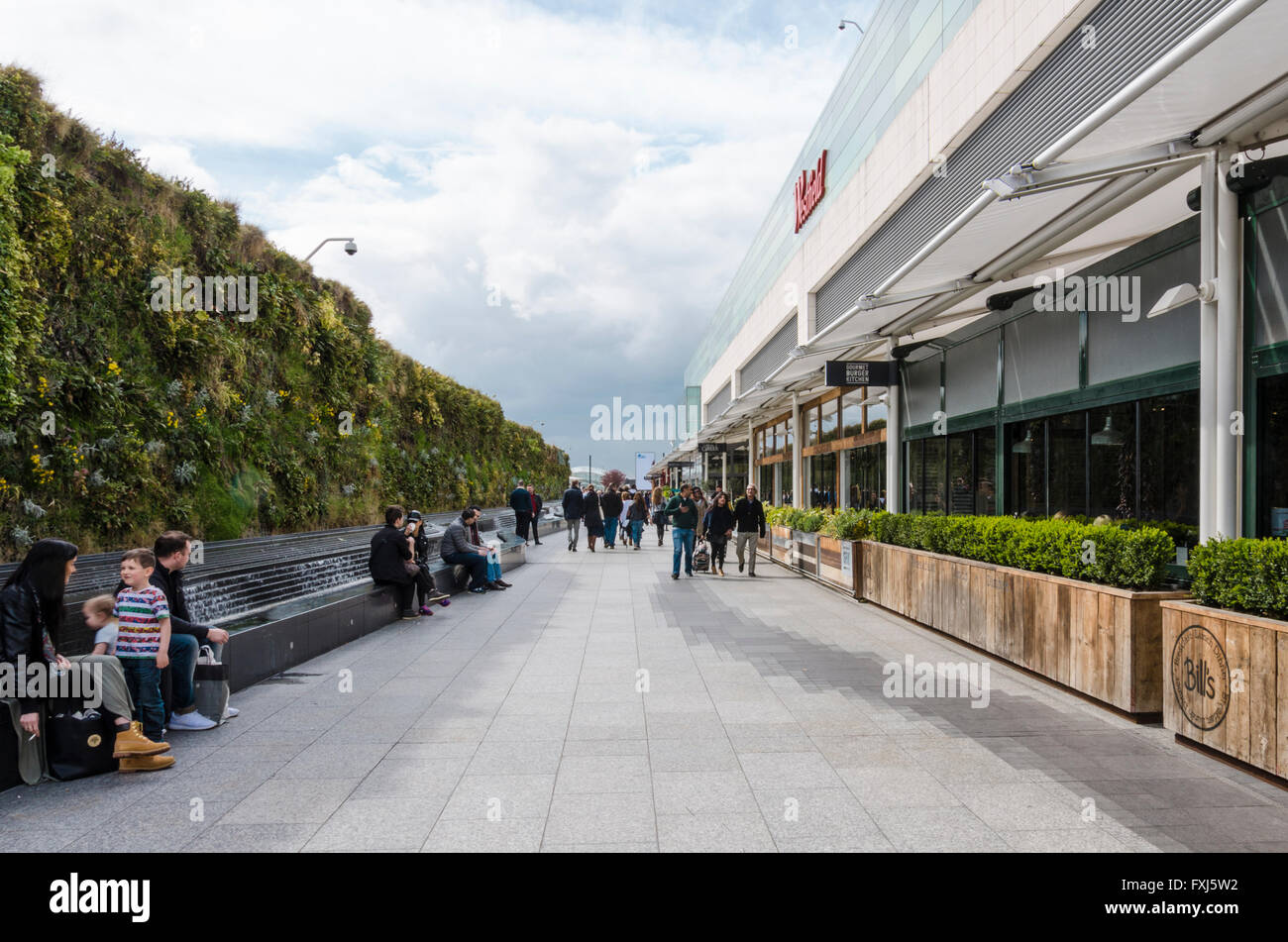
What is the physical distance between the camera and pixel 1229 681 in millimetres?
4895

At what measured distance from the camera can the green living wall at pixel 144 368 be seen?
408 inches

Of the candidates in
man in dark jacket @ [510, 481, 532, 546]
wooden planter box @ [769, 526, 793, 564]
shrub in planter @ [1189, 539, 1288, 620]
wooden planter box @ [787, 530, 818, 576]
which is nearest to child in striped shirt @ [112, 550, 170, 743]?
shrub in planter @ [1189, 539, 1288, 620]

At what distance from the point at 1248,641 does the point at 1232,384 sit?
2705mm

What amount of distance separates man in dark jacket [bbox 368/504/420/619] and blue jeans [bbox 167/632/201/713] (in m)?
4.96

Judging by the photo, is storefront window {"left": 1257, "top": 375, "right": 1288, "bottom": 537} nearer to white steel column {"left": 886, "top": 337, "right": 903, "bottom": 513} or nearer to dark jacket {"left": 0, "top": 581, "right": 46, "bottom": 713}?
dark jacket {"left": 0, "top": 581, "right": 46, "bottom": 713}

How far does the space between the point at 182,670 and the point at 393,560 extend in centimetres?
516

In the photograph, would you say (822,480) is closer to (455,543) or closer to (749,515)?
(749,515)

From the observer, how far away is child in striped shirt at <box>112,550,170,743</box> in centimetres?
517

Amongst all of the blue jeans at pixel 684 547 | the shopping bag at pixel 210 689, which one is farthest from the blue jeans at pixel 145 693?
the blue jeans at pixel 684 547

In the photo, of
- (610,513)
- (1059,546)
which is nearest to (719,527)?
(610,513)

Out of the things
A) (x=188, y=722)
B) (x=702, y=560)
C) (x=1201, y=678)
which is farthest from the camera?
(x=702, y=560)

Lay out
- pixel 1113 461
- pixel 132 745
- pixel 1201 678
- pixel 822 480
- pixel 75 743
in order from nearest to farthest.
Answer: pixel 75 743, pixel 132 745, pixel 1201 678, pixel 1113 461, pixel 822 480

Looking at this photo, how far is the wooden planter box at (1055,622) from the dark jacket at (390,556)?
21.6 ft
